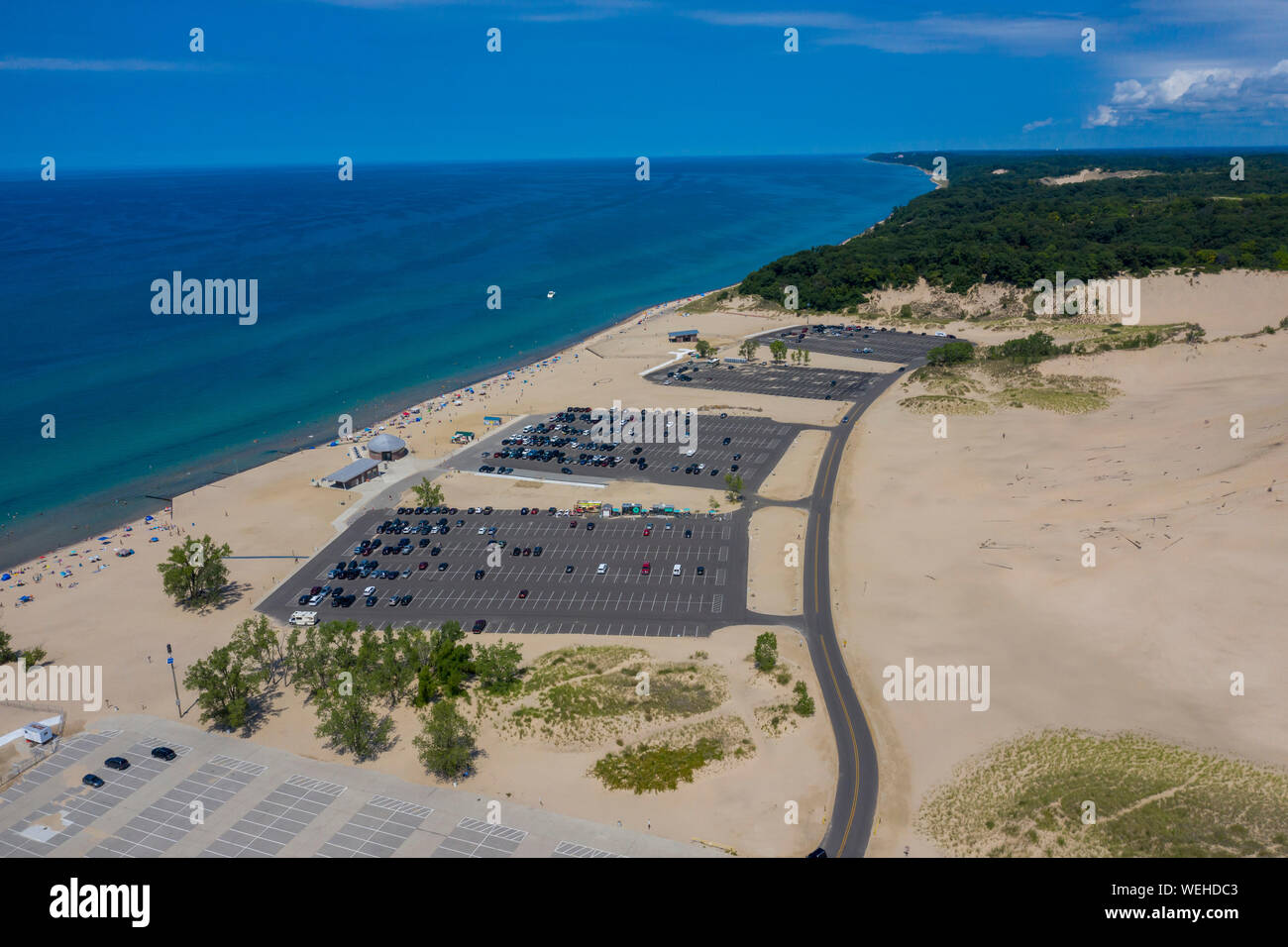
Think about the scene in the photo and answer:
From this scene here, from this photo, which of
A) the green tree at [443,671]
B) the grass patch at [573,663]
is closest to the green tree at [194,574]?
the green tree at [443,671]

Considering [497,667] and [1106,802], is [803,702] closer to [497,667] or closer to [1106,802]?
Answer: [1106,802]

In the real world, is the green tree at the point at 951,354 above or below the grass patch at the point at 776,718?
above

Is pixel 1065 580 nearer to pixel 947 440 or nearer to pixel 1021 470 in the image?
pixel 1021 470

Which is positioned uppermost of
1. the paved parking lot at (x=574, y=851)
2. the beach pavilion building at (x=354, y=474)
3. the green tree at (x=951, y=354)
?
the green tree at (x=951, y=354)

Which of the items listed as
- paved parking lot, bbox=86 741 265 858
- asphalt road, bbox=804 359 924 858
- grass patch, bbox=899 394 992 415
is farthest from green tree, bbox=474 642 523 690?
grass patch, bbox=899 394 992 415

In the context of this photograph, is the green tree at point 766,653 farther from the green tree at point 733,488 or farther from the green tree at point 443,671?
the green tree at point 733,488

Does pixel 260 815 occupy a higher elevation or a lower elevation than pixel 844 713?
lower

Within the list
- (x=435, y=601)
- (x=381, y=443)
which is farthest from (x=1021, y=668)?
(x=381, y=443)

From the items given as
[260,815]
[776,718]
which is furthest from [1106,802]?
[260,815]
